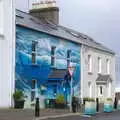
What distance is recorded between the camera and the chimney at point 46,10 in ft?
151

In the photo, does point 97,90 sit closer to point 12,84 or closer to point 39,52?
point 39,52

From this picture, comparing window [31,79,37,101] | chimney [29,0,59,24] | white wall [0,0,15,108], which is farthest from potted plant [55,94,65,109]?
chimney [29,0,59,24]

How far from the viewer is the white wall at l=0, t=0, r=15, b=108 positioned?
29.9 meters

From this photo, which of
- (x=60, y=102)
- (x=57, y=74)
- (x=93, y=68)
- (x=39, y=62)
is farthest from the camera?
(x=93, y=68)

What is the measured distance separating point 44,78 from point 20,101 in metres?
6.31

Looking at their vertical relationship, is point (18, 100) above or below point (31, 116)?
→ above

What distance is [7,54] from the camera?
30359mm

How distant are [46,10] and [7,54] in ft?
56.0

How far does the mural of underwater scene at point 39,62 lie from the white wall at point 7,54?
1465 mm

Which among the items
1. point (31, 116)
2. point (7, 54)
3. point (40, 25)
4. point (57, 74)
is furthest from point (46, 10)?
point (31, 116)

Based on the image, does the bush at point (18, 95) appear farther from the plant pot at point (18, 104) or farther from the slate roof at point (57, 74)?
the slate roof at point (57, 74)

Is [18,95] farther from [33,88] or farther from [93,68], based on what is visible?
[93,68]

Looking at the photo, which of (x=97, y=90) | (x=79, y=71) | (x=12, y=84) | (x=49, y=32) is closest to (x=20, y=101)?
(x=12, y=84)

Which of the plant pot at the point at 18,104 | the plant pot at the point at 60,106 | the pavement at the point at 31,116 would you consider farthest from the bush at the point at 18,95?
the plant pot at the point at 60,106
